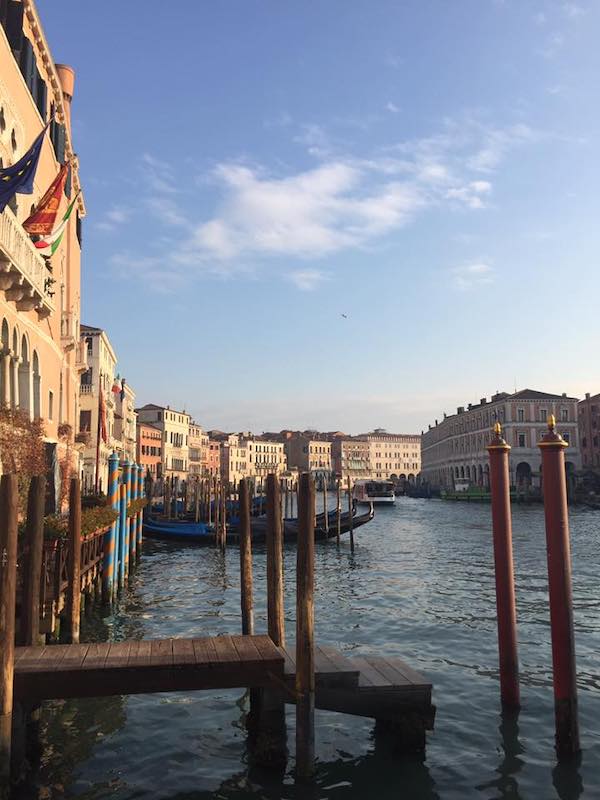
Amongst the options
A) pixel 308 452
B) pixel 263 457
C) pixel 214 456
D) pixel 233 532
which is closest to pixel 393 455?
pixel 308 452

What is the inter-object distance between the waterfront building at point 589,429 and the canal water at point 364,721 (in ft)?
175

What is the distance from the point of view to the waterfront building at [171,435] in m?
74.6

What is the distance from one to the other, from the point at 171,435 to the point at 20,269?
6506 cm

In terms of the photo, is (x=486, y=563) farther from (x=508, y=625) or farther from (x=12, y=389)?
(x=508, y=625)

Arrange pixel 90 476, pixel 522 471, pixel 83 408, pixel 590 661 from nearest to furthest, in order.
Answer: pixel 590 661 → pixel 90 476 → pixel 83 408 → pixel 522 471

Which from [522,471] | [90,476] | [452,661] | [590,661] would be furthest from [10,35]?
[522,471]

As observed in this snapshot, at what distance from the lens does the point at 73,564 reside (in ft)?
30.6

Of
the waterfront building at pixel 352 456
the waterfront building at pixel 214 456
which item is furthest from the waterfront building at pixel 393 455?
the waterfront building at pixel 214 456

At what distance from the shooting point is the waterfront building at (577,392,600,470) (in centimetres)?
6606

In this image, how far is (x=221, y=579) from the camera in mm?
18047

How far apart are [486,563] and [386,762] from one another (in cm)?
1517

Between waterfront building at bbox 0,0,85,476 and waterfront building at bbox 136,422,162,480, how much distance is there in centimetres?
4676

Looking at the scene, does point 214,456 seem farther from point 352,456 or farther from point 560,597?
point 560,597

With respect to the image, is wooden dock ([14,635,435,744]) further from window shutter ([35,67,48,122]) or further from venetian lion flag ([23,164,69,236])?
window shutter ([35,67,48,122])
